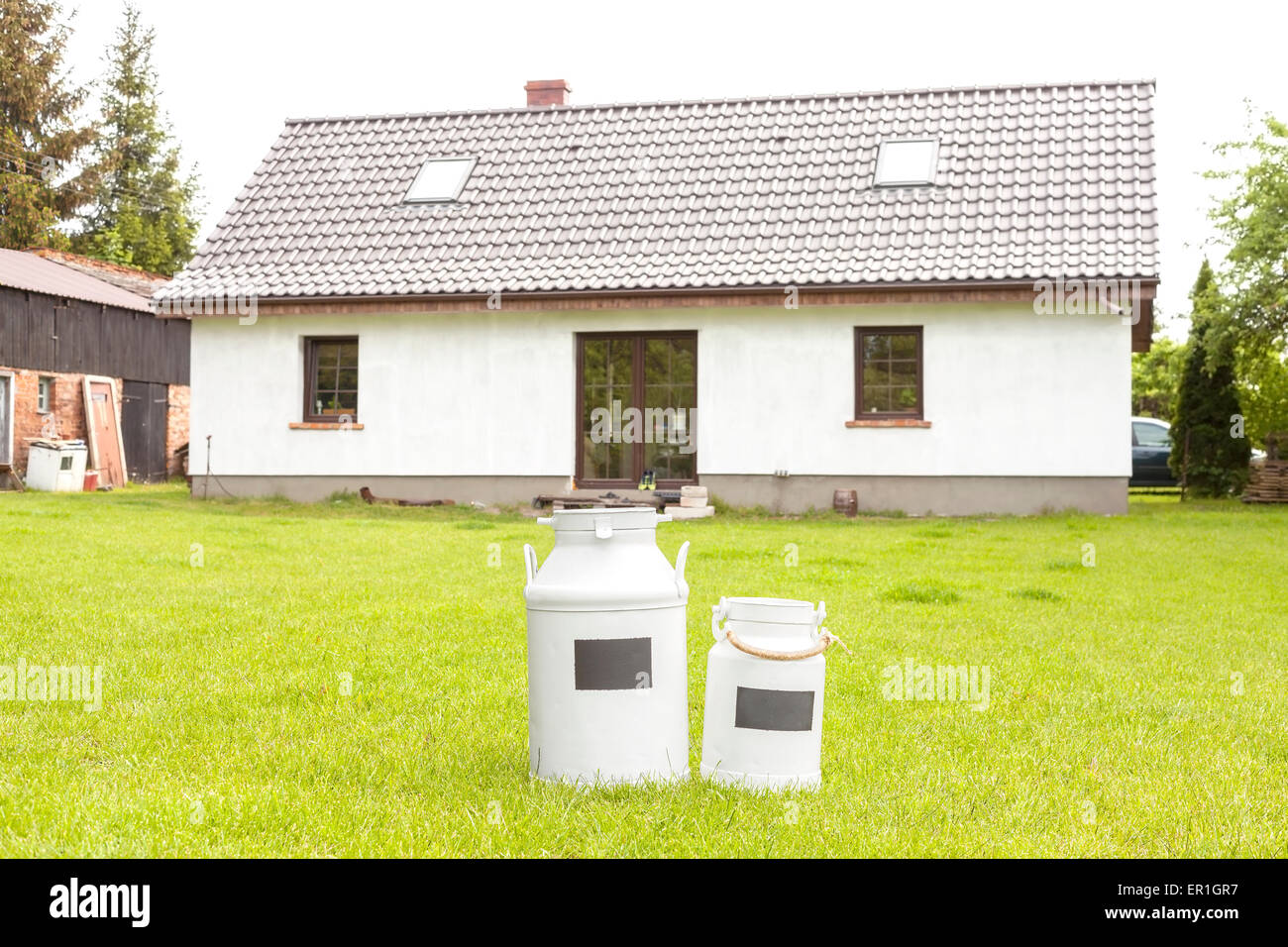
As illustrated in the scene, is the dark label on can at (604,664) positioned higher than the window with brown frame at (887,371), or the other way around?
the window with brown frame at (887,371)

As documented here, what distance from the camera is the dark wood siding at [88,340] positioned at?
80.9 ft

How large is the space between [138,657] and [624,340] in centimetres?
1222

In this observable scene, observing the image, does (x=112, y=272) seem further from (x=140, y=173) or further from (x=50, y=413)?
(x=140, y=173)

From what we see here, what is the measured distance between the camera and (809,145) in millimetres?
19750

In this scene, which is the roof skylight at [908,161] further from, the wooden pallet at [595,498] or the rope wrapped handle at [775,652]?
the rope wrapped handle at [775,652]

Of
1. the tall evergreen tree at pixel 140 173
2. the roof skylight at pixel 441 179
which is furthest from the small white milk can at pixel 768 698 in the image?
the tall evergreen tree at pixel 140 173

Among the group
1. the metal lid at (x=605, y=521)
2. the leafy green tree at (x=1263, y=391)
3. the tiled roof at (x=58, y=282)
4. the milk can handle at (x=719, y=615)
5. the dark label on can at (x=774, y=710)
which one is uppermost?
the tiled roof at (x=58, y=282)

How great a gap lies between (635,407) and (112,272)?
1996 cm

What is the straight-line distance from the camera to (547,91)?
75.4 ft

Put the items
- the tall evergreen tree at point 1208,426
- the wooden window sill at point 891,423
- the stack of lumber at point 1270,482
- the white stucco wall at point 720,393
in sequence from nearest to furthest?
the white stucco wall at point 720,393 → the wooden window sill at point 891,423 → the stack of lumber at point 1270,482 → the tall evergreen tree at point 1208,426

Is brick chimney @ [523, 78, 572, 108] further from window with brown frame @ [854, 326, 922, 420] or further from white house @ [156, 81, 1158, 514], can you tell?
window with brown frame @ [854, 326, 922, 420]

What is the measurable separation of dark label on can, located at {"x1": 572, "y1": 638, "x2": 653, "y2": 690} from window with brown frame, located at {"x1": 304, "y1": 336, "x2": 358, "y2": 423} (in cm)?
1500
